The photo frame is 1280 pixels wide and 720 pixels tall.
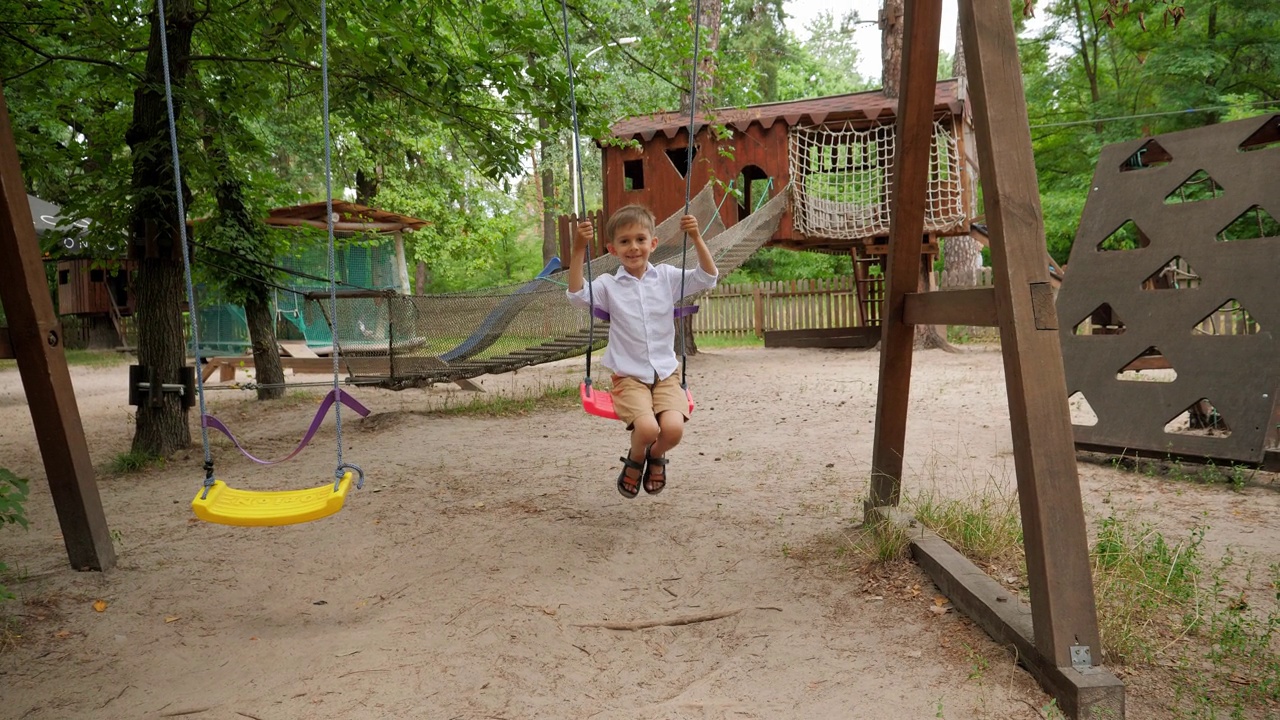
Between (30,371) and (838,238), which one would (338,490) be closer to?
(30,371)

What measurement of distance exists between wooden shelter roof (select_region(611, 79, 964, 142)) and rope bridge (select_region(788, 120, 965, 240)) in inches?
7.6

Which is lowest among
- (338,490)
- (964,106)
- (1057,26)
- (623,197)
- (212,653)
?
(212,653)

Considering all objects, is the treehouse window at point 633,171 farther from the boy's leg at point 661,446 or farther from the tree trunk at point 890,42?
the boy's leg at point 661,446

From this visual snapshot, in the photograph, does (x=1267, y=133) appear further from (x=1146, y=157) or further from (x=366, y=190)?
(x=366, y=190)

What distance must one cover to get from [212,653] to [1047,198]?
18147mm

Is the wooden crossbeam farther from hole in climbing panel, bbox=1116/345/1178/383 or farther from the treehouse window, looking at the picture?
the treehouse window

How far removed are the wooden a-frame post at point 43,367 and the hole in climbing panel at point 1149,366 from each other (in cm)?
566

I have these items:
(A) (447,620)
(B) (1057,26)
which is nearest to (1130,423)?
(A) (447,620)

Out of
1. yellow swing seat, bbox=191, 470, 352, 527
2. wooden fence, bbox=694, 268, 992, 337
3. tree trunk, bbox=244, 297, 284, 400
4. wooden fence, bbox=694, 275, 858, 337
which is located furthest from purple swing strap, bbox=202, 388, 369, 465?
wooden fence, bbox=694, 275, 858, 337

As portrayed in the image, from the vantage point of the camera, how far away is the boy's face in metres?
4.26

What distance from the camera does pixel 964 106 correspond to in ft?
38.9

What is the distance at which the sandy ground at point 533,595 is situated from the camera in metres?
2.74

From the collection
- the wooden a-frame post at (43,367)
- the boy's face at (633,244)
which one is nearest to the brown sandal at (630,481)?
the boy's face at (633,244)

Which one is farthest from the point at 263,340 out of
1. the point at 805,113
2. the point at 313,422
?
the point at 805,113
